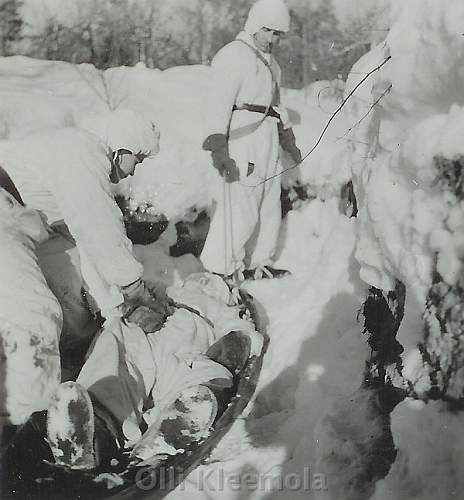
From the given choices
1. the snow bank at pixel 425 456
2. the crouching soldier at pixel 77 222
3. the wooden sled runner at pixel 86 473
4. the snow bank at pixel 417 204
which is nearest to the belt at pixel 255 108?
the crouching soldier at pixel 77 222

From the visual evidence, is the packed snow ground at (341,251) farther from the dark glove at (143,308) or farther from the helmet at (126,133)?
the helmet at (126,133)

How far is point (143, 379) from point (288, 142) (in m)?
1.82

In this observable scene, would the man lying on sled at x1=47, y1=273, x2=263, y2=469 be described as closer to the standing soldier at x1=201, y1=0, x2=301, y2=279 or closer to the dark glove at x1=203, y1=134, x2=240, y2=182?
the standing soldier at x1=201, y1=0, x2=301, y2=279

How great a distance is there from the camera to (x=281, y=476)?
80.4 inches

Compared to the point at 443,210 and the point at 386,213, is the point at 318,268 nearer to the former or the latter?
the point at 386,213

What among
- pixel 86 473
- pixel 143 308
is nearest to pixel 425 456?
pixel 86 473

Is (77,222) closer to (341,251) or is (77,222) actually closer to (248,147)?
(248,147)

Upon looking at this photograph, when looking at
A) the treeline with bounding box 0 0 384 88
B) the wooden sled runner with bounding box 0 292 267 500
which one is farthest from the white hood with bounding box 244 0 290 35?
the wooden sled runner with bounding box 0 292 267 500

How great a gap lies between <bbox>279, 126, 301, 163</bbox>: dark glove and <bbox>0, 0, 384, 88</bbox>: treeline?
101cm

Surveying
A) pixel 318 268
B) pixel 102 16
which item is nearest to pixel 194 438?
pixel 318 268

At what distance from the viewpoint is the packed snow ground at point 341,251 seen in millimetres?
1722

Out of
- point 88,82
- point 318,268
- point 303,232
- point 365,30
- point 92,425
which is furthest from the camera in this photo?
point 88,82

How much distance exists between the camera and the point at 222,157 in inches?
120

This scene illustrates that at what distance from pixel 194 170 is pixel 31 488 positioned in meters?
2.24
